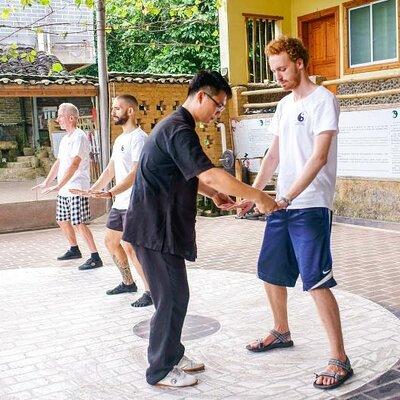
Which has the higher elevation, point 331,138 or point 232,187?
point 331,138

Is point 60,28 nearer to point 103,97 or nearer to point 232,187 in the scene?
point 103,97

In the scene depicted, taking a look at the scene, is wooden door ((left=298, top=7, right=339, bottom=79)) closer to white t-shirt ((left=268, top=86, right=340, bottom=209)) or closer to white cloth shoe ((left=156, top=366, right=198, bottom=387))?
white t-shirt ((left=268, top=86, right=340, bottom=209))

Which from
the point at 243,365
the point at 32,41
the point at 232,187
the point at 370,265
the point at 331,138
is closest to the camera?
the point at 232,187

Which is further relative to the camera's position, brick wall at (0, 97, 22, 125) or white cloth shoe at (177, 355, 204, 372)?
brick wall at (0, 97, 22, 125)

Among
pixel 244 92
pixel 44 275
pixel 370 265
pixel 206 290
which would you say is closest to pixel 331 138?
pixel 206 290

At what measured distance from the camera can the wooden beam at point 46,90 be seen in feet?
34.7

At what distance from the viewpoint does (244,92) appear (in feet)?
40.1

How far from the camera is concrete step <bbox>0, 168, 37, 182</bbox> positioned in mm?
12375

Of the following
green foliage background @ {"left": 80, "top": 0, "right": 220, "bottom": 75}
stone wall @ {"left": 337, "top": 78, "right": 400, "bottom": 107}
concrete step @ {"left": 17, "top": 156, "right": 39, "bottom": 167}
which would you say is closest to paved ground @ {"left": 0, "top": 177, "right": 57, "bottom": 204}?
concrete step @ {"left": 17, "top": 156, "right": 39, "bottom": 167}

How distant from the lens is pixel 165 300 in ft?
11.9

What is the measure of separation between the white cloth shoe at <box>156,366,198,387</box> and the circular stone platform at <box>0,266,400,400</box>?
0.13 ft

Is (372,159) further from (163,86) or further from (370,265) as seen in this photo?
(163,86)

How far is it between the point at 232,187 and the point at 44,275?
4440 millimetres

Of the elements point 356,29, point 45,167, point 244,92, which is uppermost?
point 356,29
